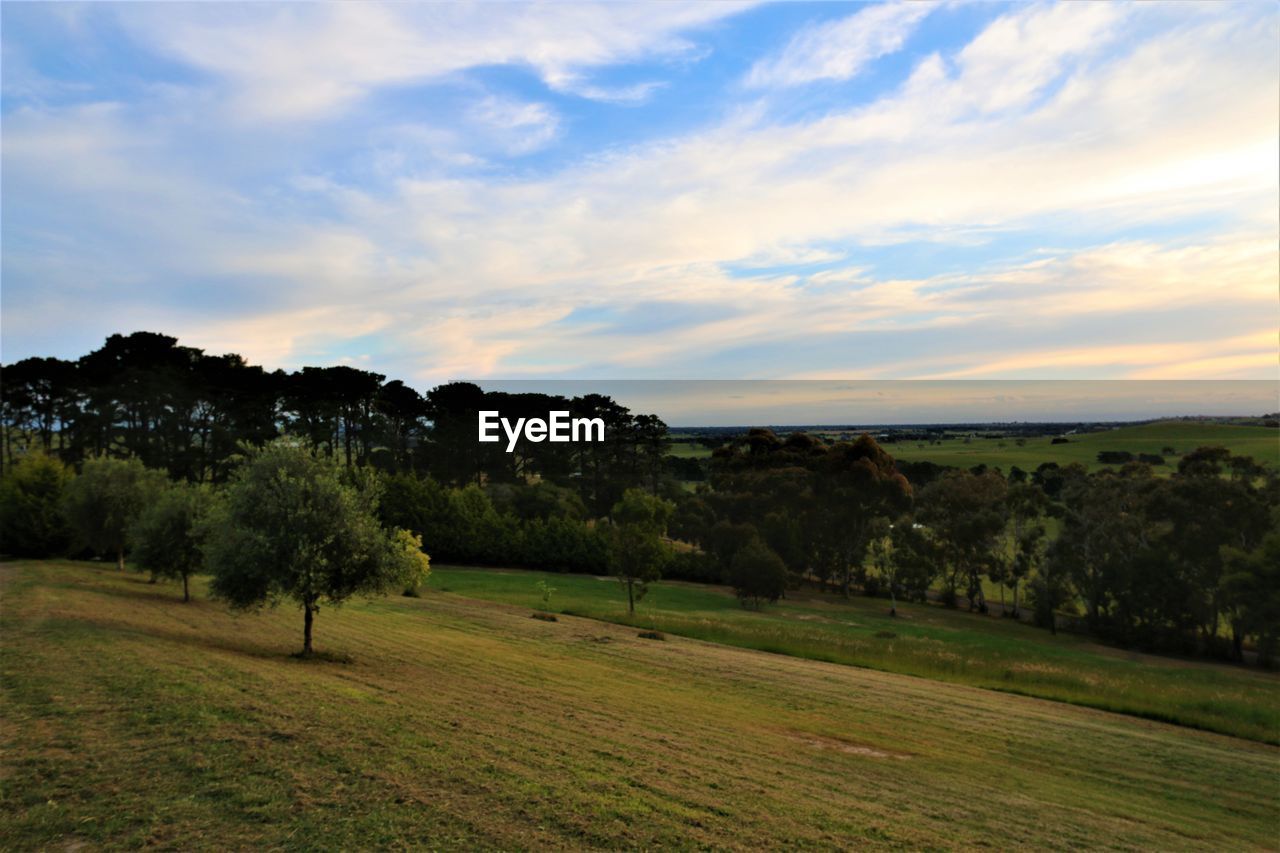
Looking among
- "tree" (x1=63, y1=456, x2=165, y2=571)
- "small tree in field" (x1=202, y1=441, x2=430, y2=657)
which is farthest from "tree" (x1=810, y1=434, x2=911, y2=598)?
"tree" (x1=63, y1=456, x2=165, y2=571)

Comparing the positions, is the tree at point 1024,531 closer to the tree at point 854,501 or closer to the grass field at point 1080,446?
the tree at point 854,501

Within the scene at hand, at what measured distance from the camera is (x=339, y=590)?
20406 millimetres

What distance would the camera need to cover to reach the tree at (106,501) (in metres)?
34.6

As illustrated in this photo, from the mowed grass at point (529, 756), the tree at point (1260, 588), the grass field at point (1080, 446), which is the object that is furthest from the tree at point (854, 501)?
the mowed grass at point (529, 756)

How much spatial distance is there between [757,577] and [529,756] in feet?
148

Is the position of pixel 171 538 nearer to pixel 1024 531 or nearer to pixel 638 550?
pixel 638 550

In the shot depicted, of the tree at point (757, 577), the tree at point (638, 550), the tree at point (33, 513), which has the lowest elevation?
the tree at point (757, 577)

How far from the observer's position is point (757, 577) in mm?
54500

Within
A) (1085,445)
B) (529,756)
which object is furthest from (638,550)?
(1085,445)

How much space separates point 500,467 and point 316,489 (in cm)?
7077

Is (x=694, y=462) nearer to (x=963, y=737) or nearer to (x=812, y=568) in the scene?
(x=812, y=568)

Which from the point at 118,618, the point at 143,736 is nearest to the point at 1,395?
the point at 118,618

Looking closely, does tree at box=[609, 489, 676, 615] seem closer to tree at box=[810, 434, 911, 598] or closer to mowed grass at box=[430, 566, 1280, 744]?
mowed grass at box=[430, 566, 1280, 744]

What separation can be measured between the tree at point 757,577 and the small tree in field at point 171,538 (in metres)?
39.0
